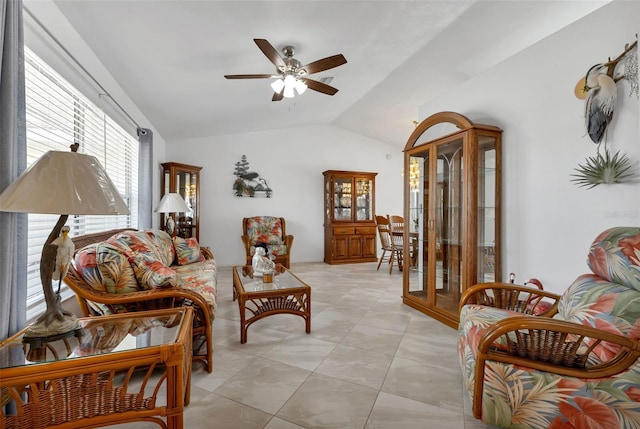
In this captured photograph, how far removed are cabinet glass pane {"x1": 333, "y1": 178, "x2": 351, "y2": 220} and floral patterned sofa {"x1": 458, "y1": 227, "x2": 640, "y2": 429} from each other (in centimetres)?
449

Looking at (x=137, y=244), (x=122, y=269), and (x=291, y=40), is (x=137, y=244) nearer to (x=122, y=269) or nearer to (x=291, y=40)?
(x=122, y=269)

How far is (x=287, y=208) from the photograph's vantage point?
5.95m

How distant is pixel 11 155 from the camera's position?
1211 mm

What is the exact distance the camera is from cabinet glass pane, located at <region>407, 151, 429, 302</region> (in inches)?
123

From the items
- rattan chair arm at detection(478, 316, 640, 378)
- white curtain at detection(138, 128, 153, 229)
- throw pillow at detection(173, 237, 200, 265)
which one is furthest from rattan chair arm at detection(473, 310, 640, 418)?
white curtain at detection(138, 128, 153, 229)

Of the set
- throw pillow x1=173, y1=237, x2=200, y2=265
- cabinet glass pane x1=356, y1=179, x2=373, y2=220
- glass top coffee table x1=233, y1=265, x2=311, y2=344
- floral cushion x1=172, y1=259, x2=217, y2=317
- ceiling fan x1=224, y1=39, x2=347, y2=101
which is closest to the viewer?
floral cushion x1=172, y1=259, x2=217, y2=317

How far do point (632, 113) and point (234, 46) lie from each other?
9.29 feet

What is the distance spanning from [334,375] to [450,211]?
1.87 meters

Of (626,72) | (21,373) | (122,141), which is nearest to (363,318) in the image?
(21,373)

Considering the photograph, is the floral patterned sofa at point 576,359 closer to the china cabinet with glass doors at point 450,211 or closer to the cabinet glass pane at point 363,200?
the china cabinet with glass doors at point 450,211

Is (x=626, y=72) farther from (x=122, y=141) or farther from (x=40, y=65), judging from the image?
(x=122, y=141)

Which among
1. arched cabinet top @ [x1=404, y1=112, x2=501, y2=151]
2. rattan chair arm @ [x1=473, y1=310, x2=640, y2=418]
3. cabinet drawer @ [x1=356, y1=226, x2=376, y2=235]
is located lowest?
rattan chair arm @ [x1=473, y1=310, x2=640, y2=418]

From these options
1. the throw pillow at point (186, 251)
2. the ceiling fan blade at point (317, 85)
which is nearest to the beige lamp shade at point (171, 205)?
the throw pillow at point (186, 251)

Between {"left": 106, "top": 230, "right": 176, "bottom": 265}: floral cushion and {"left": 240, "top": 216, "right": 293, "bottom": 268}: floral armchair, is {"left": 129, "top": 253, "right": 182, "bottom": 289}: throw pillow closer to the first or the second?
{"left": 106, "top": 230, "right": 176, "bottom": 265}: floral cushion
